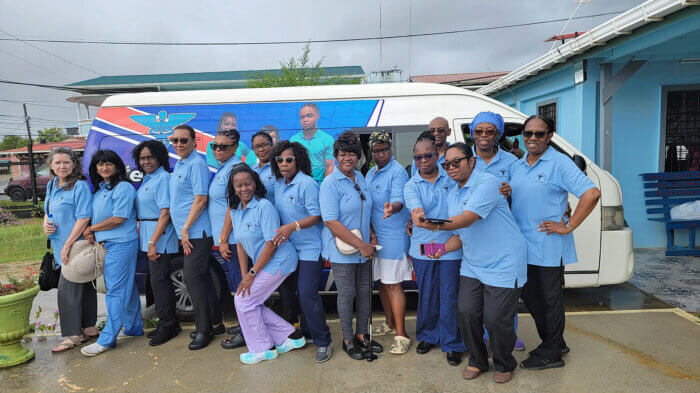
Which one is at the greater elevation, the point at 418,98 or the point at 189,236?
the point at 418,98

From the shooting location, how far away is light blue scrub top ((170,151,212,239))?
3701 millimetres

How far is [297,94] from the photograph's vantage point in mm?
4395

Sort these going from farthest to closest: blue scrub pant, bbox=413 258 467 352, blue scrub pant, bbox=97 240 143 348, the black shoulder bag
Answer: the black shoulder bag < blue scrub pant, bbox=97 240 143 348 < blue scrub pant, bbox=413 258 467 352

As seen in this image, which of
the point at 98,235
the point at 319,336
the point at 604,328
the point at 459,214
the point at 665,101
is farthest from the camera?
the point at 665,101

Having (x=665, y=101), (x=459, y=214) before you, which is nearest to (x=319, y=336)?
(x=459, y=214)

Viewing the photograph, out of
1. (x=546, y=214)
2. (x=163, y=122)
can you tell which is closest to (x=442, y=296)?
(x=546, y=214)

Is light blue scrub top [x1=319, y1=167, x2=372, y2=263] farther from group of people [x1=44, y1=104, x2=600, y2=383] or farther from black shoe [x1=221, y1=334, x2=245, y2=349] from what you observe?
black shoe [x1=221, y1=334, x2=245, y2=349]

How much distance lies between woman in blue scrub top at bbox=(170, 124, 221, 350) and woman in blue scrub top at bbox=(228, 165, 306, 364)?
14.4 inches

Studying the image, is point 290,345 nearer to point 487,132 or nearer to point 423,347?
point 423,347

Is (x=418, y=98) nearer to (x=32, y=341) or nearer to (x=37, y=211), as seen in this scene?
(x=32, y=341)

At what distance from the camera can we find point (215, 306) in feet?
13.5

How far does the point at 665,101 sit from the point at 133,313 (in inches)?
329

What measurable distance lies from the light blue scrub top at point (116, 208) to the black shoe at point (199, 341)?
3.50 ft

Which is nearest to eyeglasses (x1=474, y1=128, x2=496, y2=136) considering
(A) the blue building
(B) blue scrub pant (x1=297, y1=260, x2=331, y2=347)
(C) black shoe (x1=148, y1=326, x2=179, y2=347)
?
(B) blue scrub pant (x1=297, y1=260, x2=331, y2=347)
